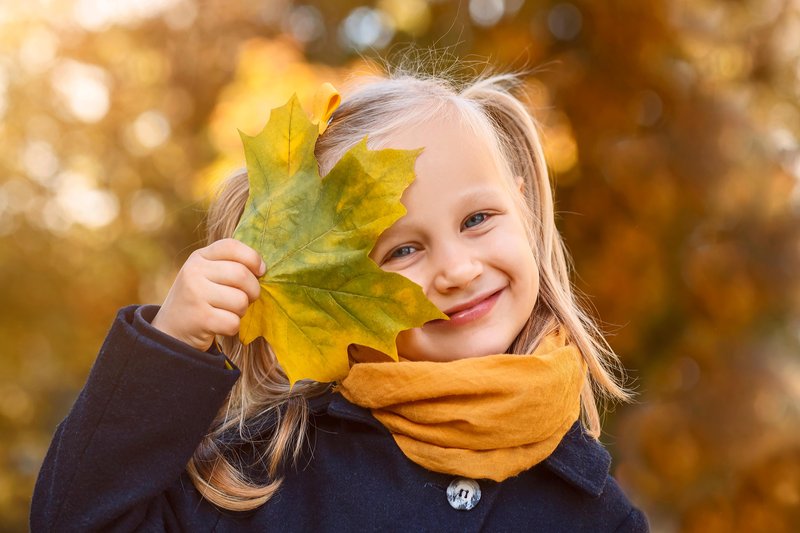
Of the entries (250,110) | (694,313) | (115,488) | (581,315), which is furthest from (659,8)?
(115,488)

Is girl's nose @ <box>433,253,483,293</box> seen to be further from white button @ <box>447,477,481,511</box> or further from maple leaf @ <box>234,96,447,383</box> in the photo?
white button @ <box>447,477,481,511</box>

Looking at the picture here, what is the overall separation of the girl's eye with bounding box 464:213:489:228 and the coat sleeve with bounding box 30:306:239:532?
1.77 ft

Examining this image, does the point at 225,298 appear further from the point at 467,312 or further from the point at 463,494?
the point at 463,494

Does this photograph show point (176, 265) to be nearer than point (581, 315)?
No

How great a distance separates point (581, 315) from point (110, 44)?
18.1 ft

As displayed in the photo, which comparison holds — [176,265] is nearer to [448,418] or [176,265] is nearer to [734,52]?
[734,52]

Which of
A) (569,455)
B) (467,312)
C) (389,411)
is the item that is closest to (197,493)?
(389,411)

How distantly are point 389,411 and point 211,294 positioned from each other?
1.40ft

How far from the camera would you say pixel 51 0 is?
21.5 feet

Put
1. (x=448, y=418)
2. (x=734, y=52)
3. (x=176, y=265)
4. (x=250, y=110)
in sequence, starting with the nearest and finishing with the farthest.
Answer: (x=448, y=418)
(x=734, y=52)
(x=250, y=110)
(x=176, y=265)

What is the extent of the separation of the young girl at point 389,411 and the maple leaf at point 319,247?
0.07m

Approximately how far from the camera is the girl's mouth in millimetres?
1709

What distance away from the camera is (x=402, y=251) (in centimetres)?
169

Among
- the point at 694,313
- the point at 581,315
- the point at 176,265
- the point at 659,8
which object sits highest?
the point at 581,315
